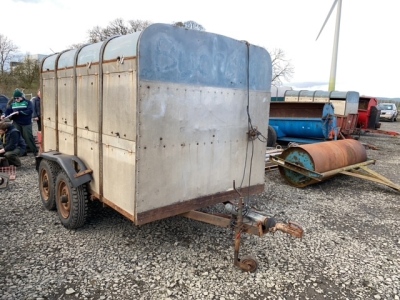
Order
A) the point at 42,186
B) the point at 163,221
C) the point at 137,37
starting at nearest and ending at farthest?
1. the point at 137,37
2. the point at 163,221
3. the point at 42,186

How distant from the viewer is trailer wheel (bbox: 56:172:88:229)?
4137 millimetres

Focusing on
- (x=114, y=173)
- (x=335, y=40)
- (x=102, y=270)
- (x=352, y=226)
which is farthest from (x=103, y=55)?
(x=335, y=40)

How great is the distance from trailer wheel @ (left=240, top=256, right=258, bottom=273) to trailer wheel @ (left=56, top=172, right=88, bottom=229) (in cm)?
220

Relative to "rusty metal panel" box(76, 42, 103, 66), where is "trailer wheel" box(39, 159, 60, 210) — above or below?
below

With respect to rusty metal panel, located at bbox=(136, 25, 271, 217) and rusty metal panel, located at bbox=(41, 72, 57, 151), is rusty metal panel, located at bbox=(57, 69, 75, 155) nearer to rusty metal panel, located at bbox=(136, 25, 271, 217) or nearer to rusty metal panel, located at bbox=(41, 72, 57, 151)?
rusty metal panel, located at bbox=(41, 72, 57, 151)

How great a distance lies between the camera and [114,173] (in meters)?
3.57

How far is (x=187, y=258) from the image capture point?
374 cm

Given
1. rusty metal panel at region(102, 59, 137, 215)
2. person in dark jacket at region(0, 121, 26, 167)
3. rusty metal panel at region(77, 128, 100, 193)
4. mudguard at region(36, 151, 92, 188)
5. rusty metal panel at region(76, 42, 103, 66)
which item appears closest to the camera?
rusty metal panel at region(102, 59, 137, 215)

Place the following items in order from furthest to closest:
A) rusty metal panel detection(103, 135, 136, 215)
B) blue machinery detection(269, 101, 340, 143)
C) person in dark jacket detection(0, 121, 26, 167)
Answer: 1. blue machinery detection(269, 101, 340, 143)
2. person in dark jacket detection(0, 121, 26, 167)
3. rusty metal panel detection(103, 135, 136, 215)

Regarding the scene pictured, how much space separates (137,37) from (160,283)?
248cm

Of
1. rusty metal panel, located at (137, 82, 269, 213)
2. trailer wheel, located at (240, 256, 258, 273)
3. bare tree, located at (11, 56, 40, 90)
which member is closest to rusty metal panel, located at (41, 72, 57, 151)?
rusty metal panel, located at (137, 82, 269, 213)

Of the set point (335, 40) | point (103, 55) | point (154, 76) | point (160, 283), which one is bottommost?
point (160, 283)

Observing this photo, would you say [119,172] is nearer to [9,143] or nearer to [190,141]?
[190,141]

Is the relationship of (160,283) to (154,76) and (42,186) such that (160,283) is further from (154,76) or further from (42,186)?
(42,186)
